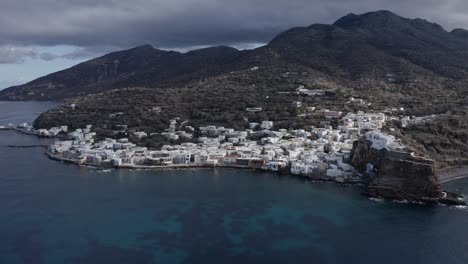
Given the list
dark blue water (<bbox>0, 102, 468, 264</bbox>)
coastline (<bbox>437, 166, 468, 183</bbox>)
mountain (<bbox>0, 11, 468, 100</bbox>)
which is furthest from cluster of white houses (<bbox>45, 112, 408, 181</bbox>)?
mountain (<bbox>0, 11, 468, 100</bbox>)

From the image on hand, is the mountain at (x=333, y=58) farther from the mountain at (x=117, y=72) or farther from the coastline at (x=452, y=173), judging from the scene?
the coastline at (x=452, y=173)

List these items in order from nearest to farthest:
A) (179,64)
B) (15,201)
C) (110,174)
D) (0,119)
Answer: (15,201), (110,174), (0,119), (179,64)

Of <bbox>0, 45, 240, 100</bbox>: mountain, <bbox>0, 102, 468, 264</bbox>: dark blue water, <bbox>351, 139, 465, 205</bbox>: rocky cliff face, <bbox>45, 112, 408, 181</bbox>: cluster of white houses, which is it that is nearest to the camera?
<bbox>0, 102, 468, 264</bbox>: dark blue water

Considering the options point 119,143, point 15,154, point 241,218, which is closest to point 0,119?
point 15,154

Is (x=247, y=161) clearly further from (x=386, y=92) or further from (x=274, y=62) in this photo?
(x=274, y=62)

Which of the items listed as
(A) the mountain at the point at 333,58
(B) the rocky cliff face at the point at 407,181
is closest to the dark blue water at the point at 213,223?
(B) the rocky cliff face at the point at 407,181

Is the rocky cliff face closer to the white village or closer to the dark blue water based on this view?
the dark blue water
